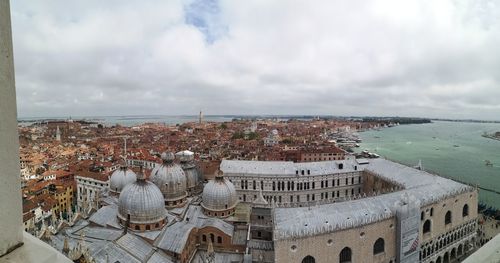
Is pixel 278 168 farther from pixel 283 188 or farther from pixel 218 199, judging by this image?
pixel 218 199

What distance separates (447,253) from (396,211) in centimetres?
658

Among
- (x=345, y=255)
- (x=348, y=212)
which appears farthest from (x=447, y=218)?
(x=345, y=255)

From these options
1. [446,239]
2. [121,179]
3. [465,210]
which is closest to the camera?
[446,239]

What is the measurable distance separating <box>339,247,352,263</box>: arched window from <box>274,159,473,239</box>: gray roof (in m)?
1.10

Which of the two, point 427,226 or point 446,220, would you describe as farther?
point 446,220

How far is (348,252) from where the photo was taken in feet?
41.1

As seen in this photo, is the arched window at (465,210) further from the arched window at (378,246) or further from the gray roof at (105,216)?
→ the gray roof at (105,216)

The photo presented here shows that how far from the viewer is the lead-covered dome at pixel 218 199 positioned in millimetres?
15078

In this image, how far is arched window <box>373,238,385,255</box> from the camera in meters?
13.4

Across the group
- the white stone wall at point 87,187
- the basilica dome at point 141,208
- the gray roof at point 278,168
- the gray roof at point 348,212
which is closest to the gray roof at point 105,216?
the basilica dome at point 141,208

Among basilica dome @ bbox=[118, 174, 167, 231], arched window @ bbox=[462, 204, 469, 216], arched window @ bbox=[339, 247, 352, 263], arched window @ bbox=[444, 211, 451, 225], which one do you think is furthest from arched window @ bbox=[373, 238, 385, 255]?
basilica dome @ bbox=[118, 174, 167, 231]

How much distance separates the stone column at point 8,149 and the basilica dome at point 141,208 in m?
12.7

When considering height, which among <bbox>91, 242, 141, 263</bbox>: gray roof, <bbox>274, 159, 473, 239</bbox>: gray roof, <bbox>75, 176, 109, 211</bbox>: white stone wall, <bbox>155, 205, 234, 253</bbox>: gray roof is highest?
<bbox>274, 159, 473, 239</bbox>: gray roof

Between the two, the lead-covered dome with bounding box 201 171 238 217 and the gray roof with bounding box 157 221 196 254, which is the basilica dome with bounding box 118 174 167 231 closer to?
the gray roof with bounding box 157 221 196 254
